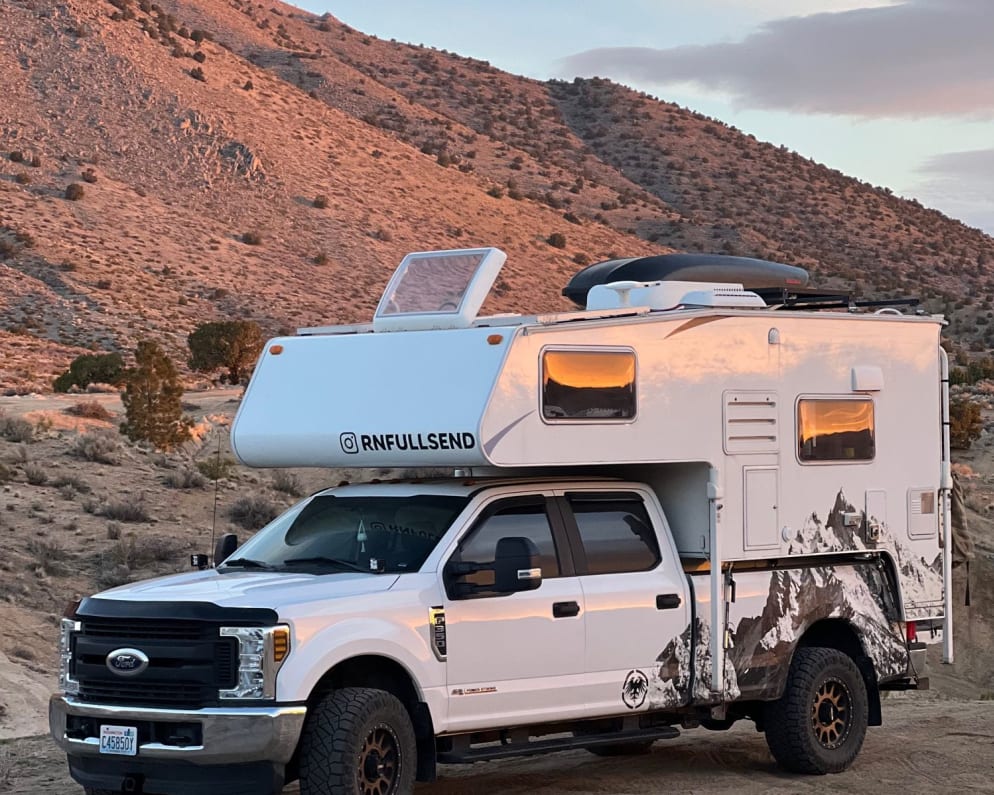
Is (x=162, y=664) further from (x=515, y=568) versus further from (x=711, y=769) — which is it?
(x=711, y=769)

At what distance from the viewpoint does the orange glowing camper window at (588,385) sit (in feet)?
32.5

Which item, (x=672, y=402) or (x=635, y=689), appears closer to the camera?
(x=635, y=689)

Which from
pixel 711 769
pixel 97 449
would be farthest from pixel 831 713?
pixel 97 449

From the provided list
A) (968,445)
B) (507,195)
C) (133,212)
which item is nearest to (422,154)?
(507,195)

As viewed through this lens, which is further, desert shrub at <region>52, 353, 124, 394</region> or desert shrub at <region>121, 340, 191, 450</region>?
desert shrub at <region>52, 353, 124, 394</region>

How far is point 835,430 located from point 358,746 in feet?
15.2

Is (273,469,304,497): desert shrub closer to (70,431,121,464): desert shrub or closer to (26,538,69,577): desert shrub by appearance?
(70,431,121,464): desert shrub

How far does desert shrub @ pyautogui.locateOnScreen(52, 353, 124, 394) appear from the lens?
39.2 metres

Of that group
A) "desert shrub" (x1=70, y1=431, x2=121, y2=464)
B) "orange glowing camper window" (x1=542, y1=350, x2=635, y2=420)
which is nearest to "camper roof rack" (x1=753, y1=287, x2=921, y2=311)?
"orange glowing camper window" (x1=542, y1=350, x2=635, y2=420)

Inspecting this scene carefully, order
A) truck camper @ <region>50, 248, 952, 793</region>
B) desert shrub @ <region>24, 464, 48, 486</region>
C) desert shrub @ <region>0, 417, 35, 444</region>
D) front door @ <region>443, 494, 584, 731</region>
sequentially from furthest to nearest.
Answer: desert shrub @ <region>0, 417, 35, 444</region> → desert shrub @ <region>24, 464, 48, 486</region> → front door @ <region>443, 494, 584, 731</region> → truck camper @ <region>50, 248, 952, 793</region>

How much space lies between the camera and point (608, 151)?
9488 cm

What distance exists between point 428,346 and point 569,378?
883mm

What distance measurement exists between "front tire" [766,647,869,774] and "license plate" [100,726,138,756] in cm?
473

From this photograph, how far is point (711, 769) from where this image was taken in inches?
464
